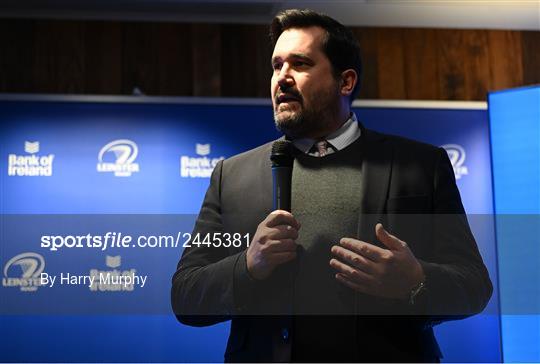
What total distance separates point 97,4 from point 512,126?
207cm

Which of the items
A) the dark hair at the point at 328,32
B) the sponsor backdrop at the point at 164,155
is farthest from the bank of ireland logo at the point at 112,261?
the sponsor backdrop at the point at 164,155

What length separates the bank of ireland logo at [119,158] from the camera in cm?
337

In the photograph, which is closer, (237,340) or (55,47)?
(237,340)

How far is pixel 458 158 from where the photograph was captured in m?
3.59

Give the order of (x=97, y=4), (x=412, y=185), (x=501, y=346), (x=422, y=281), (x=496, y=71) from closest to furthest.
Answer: (x=422, y=281)
(x=412, y=185)
(x=501, y=346)
(x=97, y=4)
(x=496, y=71)

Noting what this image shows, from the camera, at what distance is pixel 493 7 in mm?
3723

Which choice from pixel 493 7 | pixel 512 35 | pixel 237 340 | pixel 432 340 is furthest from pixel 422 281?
pixel 512 35

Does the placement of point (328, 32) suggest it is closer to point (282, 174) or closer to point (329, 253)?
point (282, 174)

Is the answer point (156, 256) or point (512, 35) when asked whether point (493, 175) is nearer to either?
point (512, 35)

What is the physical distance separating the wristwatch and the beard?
0.47m

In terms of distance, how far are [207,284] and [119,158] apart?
210cm

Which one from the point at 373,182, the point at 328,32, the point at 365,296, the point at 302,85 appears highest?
the point at 328,32

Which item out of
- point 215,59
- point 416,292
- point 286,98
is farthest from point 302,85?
point 215,59

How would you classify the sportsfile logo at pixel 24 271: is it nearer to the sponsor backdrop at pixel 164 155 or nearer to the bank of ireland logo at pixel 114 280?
the bank of ireland logo at pixel 114 280
